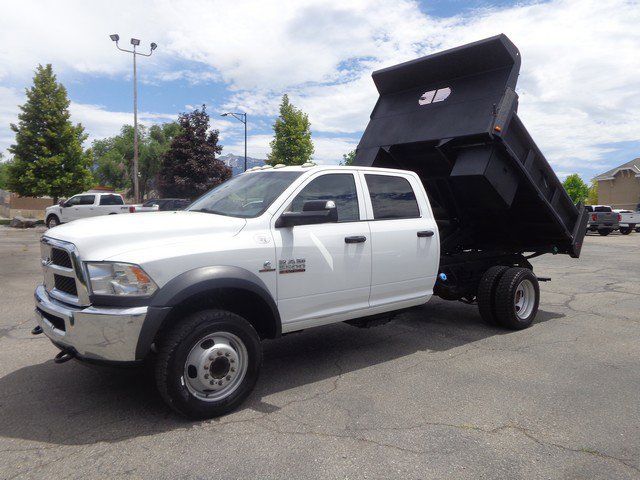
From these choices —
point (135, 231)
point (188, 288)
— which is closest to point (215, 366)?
point (188, 288)

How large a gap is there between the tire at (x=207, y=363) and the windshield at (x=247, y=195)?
99cm

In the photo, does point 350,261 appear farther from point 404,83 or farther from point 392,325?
point 404,83

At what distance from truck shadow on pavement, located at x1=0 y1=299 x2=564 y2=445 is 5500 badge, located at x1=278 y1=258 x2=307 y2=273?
1.04m

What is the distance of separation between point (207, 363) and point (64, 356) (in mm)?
1237

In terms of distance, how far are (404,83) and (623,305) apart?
16.1ft

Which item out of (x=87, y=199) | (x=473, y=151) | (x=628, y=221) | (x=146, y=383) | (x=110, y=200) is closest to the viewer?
(x=146, y=383)

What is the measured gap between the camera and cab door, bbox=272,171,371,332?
13.5 ft

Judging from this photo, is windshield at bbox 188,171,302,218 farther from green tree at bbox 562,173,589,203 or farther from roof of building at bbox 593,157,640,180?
green tree at bbox 562,173,589,203

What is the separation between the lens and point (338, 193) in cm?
471

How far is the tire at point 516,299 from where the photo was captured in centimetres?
614

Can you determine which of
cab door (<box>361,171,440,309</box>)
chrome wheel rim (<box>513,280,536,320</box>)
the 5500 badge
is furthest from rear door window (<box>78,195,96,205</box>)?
the 5500 badge

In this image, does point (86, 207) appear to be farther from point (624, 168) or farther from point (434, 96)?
point (624, 168)

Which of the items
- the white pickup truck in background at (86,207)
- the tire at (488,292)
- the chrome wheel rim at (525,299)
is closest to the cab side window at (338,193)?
the tire at (488,292)

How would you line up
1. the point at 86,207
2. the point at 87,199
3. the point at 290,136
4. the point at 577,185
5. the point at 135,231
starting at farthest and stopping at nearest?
the point at 577,185, the point at 290,136, the point at 87,199, the point at 86,207, the point at 135,231
